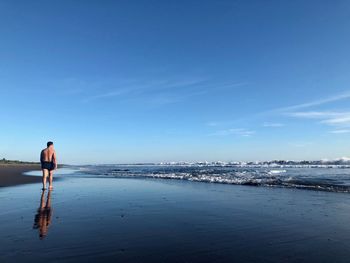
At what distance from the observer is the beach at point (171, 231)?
5.05m

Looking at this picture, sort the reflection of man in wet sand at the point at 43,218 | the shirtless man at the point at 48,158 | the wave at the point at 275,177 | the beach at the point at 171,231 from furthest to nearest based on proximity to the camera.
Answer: the wave at the point at 275,177 → the shirtless man at the point at 48,158 → the reflection of man in wet sand at the point at 43,218 → the beach at the point at 171,231

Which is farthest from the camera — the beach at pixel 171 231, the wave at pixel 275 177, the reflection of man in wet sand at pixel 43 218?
the wave at pixel 275 177

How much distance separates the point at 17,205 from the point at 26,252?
525 centimetres

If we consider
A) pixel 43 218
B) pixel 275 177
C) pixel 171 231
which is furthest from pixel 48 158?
pixel 275 177

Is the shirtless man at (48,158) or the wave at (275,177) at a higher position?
the shirtless man at (48,158)

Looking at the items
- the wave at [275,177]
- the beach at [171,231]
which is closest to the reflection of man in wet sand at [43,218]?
the beach at [171,231]

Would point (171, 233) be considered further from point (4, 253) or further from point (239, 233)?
point (4, 253)

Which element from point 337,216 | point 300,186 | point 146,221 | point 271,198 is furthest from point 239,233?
point 300,186

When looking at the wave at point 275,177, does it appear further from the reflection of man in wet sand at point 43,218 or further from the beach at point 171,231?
the reflection of man in wet sand at point 43,218

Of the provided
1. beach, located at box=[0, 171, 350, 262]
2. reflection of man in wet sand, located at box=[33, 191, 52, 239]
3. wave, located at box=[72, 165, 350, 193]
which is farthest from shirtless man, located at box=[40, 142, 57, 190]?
wave, located at box=[72, 165, 350, 193]

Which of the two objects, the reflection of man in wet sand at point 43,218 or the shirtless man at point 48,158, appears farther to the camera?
the shirtless man at point 48,158

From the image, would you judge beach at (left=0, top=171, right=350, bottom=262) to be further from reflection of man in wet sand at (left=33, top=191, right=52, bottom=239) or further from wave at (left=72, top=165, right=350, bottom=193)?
wave at (left=72, top=165, right=350, bottom=193)

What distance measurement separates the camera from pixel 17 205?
953cm

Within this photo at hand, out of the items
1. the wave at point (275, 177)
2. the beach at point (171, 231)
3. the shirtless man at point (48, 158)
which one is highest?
the shirtless man at point (48, 158)
